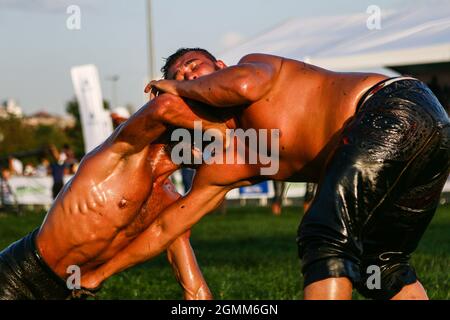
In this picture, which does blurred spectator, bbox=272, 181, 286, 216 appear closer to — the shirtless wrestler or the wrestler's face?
the wrestler's face

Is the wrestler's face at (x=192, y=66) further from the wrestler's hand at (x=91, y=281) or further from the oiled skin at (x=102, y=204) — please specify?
the wrestler's hand at (x=91, y=281)

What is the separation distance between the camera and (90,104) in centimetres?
2075

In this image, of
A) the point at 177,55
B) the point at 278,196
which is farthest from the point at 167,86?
the point at 278,196

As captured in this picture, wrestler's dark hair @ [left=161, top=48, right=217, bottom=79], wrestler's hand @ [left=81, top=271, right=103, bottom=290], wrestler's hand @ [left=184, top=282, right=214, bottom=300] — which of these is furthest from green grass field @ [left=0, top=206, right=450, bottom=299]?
wrestler's dark hair @ [left=161, top=48, right=217, bottom=79]

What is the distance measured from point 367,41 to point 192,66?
35.1 ft

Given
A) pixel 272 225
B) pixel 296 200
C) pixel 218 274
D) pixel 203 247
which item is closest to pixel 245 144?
pixel 218 274

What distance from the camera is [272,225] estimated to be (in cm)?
1507

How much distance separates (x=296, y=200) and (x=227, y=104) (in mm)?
21113

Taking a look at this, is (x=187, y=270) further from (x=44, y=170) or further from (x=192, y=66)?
(x=44, y=170)

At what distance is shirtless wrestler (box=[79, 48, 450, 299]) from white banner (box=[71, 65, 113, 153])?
16377mm

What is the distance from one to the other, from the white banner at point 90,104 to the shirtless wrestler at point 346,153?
16.4 metres

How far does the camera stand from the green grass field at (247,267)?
664cm

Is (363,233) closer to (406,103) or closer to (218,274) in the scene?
(406,103)

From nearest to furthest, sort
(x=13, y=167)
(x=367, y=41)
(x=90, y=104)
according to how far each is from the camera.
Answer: (x=367, y=41), (x=90, y=104), (x=13, y=167)
